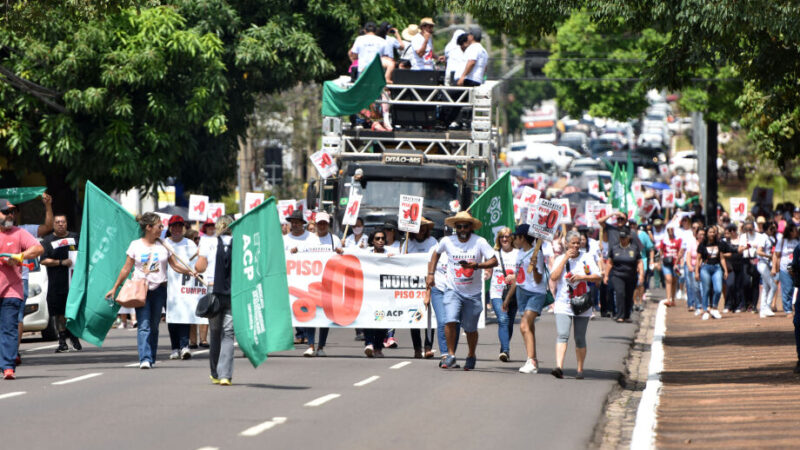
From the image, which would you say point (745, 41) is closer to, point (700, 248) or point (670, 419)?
point (670, 419)

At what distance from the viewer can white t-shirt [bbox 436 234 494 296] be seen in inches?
672

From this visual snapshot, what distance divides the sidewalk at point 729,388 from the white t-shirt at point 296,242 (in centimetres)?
516

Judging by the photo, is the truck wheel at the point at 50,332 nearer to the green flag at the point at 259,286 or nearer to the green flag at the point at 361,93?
the green flag at the point at 361,93

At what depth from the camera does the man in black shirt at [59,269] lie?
67.6 feet

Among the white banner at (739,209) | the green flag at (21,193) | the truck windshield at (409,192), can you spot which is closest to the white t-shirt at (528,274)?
the green flag at (21,193)

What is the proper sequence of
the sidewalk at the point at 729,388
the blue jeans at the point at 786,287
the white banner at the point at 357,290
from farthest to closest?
the blue jeans at the point at 786,287, the white banner at the point at 357,290, the sidewalk at the point at 729,388

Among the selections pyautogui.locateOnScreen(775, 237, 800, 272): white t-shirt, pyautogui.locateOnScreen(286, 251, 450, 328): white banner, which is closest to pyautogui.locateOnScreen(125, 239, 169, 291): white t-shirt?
pyautogui.locateOnScreen(286, 251, 450, 328): white banner

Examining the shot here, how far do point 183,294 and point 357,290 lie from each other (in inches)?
92.7

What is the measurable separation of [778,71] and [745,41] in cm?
89

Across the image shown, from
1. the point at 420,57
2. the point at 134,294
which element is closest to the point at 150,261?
the point at 134,294

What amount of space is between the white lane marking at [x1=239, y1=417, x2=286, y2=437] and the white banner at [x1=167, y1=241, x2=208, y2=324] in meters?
7.03

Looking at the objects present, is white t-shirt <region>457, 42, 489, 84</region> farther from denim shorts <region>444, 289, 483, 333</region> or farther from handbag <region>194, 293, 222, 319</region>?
handbag <region>194, 293, 222, 319</region>

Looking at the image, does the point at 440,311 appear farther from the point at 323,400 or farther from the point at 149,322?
the point at 323,400

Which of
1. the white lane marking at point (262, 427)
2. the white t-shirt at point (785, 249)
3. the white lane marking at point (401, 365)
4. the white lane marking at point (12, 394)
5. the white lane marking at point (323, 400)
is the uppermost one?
the white t-shirt at point (785, 249)
